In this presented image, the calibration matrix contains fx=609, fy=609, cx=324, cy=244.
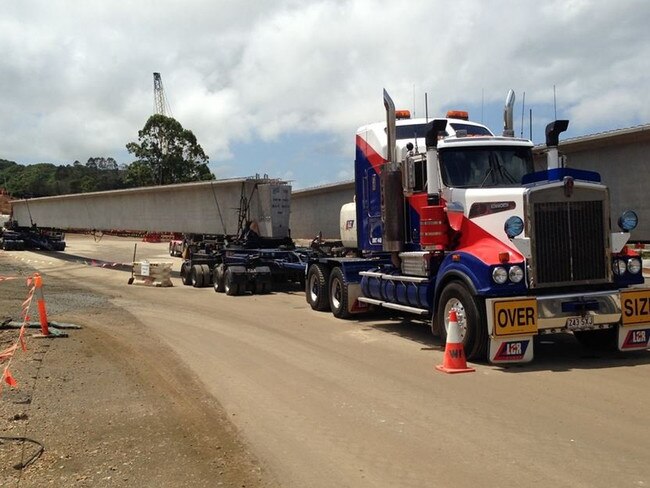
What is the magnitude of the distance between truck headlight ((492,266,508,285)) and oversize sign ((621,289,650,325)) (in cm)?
176

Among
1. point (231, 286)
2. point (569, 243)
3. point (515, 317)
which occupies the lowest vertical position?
point (231, 286)

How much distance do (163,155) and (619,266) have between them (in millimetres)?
71471

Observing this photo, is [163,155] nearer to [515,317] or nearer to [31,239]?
[31,239]

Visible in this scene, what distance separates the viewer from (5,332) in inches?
469

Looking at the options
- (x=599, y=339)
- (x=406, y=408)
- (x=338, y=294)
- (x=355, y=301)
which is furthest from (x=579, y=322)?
(x=338, y=294)

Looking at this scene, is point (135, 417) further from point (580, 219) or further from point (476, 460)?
point (580, 219)

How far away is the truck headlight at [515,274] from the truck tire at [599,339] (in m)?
1.31

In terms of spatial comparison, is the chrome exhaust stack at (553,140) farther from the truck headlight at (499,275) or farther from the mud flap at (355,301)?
the mud flap at (355,301)

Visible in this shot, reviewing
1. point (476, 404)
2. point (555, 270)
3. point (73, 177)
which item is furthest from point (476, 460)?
point (73, 177)

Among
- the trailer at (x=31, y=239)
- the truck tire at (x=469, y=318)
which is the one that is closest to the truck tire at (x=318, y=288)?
the truck tire at (x=469, y=318)

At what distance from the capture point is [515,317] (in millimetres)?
7965

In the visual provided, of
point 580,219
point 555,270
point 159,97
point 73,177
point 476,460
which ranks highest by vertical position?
point 159,97

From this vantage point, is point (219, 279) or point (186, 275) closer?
point (219, 279)

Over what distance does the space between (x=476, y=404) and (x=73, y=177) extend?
464ft
